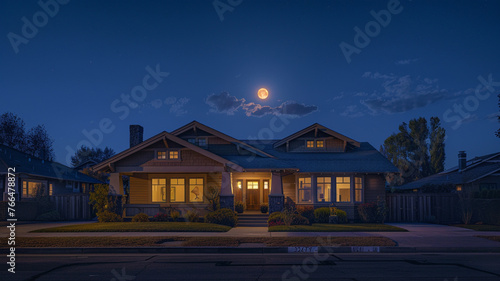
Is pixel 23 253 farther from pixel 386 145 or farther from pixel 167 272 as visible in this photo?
pixel 386 145

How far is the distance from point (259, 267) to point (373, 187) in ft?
50.5

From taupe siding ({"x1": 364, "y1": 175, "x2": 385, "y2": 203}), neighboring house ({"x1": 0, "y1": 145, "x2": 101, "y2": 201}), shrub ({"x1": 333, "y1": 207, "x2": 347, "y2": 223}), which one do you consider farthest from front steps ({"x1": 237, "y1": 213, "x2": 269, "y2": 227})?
neighboring house ({"x1": 0, "y1": 145, "x2": 101, "y2": 201})

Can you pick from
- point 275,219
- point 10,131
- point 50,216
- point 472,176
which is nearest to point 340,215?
point 275,219

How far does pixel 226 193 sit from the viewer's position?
74.5 feet

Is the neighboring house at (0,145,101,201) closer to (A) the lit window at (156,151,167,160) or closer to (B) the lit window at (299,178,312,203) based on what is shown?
(A) the lit window at (156,151,167,160)

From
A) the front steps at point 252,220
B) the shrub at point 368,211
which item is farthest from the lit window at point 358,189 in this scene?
the front steps at point 252,220

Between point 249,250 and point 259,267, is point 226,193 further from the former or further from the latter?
point 259,267

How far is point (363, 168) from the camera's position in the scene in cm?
2416

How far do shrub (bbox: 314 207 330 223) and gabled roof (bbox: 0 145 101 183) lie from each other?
1957cm

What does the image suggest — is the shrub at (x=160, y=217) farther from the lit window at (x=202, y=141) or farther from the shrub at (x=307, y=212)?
the shrub at (x=307, y=212)

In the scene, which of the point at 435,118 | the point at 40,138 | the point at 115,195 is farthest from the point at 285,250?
the point at 40,138

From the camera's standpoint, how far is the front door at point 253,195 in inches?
1064

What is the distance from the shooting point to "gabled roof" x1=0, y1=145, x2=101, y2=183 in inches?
1093

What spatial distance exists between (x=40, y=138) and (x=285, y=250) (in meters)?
62.3
